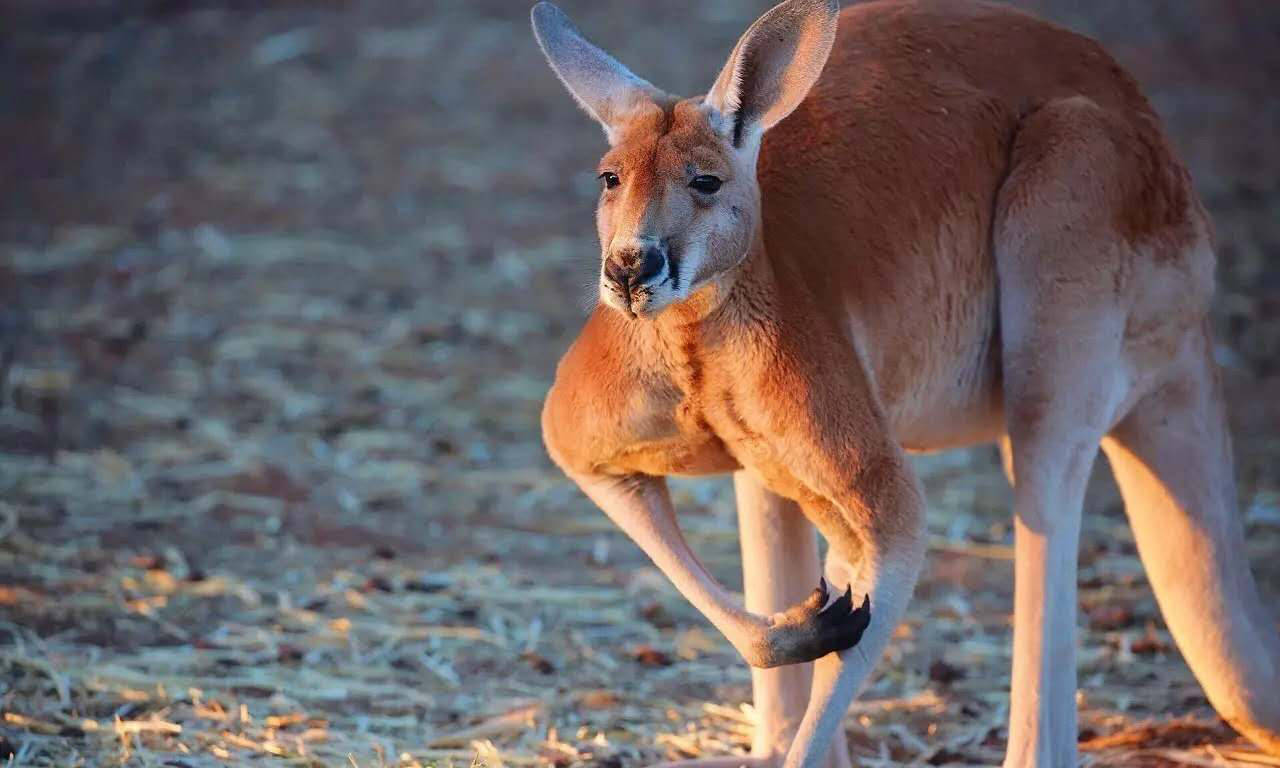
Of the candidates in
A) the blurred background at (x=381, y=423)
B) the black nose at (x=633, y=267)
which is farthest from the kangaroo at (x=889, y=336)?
the blurred background at (x=381, y=423)

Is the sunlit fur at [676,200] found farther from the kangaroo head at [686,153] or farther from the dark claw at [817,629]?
the dark claw at [817,629]

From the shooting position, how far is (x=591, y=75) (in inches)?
146

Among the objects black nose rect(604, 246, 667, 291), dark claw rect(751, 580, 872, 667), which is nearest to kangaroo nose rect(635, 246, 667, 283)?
black nose rect(604, 246, 667, 291)

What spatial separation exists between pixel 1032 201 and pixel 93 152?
24.9 feet

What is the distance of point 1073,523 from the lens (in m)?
4.14

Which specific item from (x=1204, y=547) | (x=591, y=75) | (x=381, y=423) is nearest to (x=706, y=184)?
(x=591, y=75)

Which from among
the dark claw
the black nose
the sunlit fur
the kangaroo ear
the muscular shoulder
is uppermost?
the kangaroo ear

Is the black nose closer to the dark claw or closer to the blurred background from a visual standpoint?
the blurred background

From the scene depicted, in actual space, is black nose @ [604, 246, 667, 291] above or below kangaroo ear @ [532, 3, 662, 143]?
below

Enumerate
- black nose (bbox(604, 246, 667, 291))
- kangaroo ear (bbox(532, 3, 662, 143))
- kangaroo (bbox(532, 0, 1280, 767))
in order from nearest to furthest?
black nose (bbox(604, 246, 667, 291)) → kangaroo (bbox(532, 0, 1280, 767)) → kangaroo ear (bbox(532, 3, 662, 143))

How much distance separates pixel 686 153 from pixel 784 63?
269 mm

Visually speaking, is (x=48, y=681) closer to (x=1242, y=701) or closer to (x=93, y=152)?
(x=1242, y=701)

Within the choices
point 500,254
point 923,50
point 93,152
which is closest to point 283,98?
point 93,152

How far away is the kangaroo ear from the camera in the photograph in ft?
12.0
